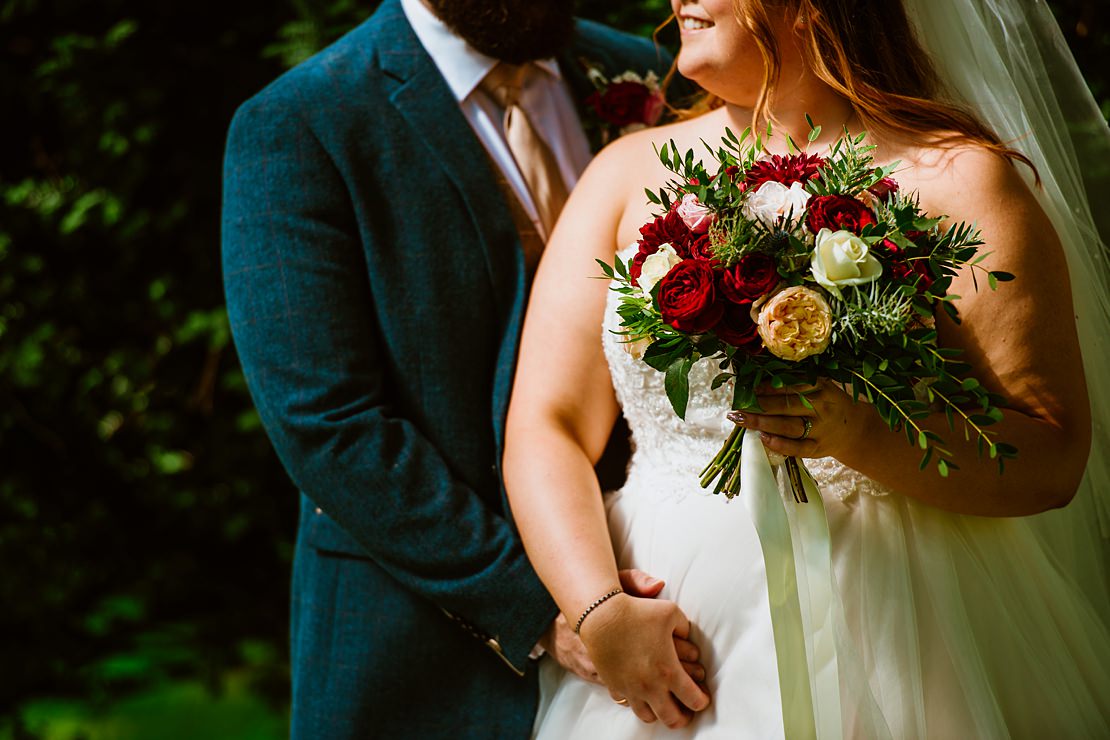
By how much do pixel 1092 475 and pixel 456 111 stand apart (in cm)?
155

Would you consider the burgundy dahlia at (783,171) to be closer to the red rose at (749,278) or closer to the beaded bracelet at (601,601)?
the red rose at (749,278)

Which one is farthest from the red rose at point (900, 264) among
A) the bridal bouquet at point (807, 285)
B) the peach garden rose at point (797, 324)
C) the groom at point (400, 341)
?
the groom at point (400, 341)

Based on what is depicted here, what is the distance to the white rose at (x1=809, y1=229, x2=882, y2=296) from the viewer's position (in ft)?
4.95

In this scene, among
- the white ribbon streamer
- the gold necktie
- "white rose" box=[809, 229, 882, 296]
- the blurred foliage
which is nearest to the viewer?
"white rose" box=[809, 229, 882, 296]

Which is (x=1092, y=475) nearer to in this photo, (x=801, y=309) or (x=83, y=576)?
(x=801, y=309)

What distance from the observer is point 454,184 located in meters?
2.32

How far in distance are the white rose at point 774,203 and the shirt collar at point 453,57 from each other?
1006 millimetres

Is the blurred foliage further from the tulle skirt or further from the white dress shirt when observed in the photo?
the tulle skirt

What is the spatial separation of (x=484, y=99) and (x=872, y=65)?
2.97ft

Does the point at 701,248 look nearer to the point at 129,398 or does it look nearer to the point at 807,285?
the point at 807,285

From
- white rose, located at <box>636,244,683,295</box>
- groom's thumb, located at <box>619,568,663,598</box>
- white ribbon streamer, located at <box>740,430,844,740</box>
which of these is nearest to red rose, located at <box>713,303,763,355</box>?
white rose, located at <box>636,244,683,295</box>

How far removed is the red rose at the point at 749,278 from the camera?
61.9 inches

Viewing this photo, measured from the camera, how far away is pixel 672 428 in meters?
2.11

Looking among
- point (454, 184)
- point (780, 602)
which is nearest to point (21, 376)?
point (454, 184)
